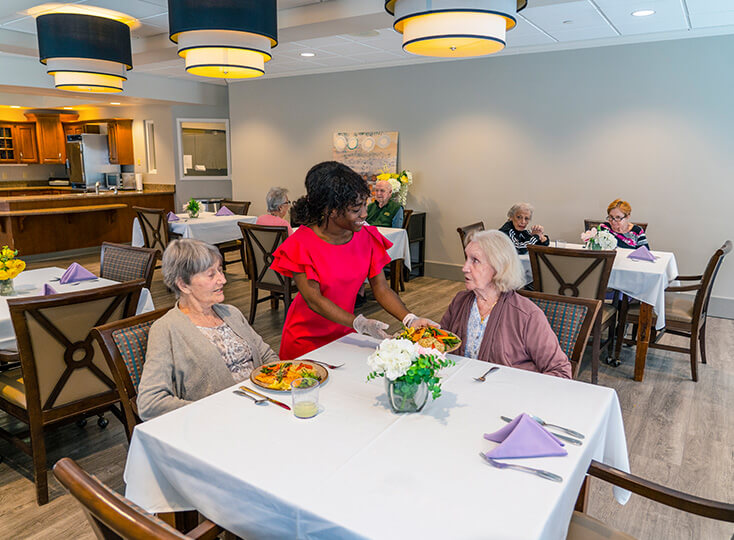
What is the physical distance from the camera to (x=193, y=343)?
74.0 inches

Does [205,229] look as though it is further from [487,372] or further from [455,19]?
[487,372]

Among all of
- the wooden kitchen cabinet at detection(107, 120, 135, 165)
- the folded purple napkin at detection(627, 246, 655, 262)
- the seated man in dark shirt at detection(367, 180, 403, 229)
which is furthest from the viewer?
the wooden kitchen cabinet at detection(107, 120, 135, 165)

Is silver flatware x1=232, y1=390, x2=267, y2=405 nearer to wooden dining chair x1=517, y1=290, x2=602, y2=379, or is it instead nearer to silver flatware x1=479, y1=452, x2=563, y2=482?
silver flatware x1=479, y1=452, x2=563, y2=482

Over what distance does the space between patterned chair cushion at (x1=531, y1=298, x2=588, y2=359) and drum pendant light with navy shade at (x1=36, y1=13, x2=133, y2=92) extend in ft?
12.4

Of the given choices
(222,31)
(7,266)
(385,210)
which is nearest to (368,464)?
(222,31)

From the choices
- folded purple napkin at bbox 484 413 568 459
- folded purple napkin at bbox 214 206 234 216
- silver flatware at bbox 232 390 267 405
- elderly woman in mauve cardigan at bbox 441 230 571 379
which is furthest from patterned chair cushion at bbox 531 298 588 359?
folded purple napkin at bbox 214 206 234 216

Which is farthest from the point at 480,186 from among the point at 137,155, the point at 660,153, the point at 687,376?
the point at 137,155

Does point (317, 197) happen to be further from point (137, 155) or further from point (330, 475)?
point (137, 155)

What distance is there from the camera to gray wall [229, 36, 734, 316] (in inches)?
206

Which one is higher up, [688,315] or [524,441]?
[524,441]

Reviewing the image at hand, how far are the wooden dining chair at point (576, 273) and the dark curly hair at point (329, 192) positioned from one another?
1883 millimetres

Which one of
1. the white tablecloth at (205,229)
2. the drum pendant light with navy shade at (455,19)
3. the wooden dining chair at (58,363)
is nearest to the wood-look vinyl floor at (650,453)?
the wooden dining chair at (58,363)

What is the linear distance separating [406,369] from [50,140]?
11635mm

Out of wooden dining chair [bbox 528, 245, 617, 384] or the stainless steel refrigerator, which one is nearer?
wooden dining chair [bbox 528, 245, 617, 384]
